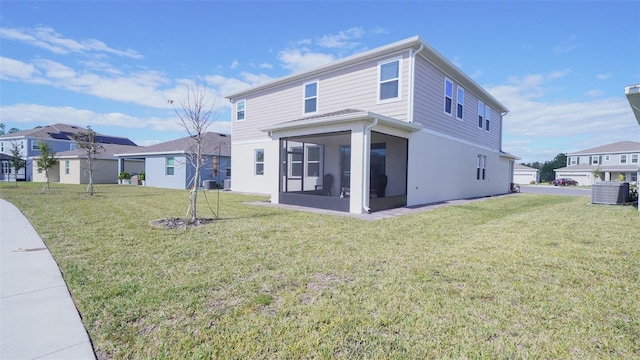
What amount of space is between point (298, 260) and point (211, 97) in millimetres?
5175

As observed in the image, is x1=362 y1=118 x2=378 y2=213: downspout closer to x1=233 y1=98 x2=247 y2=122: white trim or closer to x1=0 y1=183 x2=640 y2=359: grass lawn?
x1=0 y1=183 x2=640 y2=359: grass lawn

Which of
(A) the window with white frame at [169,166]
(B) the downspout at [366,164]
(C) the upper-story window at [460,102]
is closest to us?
(B) the downspout at [366,164]

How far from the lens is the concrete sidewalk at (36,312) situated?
84.9 inches

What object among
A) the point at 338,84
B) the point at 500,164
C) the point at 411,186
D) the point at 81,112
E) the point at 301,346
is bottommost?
the point at 301,346

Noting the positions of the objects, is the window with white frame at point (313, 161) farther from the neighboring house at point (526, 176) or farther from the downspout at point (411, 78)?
the neighboring house at point (526, 176)

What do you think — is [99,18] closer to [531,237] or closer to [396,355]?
[396,355]

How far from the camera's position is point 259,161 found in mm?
15828

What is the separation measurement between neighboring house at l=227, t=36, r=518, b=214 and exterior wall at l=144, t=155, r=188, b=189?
4.94 metres

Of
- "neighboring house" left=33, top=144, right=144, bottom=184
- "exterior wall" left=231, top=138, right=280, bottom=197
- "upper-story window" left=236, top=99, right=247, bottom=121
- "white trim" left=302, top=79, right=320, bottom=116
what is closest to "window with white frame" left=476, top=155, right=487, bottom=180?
"white trim" left=302, top=79, right=320, bottom=116

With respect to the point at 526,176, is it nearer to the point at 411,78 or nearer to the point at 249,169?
the point at 411,78

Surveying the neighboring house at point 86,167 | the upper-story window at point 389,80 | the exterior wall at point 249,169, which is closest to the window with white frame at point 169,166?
the exterior wall at point 249,169

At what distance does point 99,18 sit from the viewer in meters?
10.5

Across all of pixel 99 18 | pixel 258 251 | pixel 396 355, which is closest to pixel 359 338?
pixel 396 355

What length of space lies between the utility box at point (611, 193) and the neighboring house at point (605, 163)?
34007 mm
